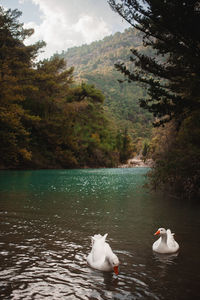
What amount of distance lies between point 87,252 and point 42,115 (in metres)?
47.3

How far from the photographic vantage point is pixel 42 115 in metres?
52.5

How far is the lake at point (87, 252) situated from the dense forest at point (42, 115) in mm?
27725

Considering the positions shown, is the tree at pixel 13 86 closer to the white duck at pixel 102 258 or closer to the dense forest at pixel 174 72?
the dense forest at pixel 174 72

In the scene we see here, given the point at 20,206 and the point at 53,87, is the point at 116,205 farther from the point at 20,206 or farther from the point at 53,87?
the point at 53,87

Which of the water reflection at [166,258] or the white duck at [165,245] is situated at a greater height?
the white duck at [165,245]

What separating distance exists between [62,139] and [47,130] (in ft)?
12.0

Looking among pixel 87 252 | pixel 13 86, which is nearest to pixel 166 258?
pixel 87 252

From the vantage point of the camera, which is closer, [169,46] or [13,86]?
[169,46]

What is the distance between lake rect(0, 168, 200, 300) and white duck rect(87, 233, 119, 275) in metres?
0.13

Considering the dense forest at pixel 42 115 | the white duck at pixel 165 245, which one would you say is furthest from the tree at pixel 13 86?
the white duck at pixel 165 245

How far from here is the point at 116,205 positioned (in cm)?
1412

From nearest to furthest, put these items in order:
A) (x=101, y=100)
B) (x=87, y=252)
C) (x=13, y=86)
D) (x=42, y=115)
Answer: (x=87, y=252) < (x=13, y=86) < (x=42, y=115) < (x=101, y=100)

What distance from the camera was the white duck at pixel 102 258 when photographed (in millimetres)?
5674

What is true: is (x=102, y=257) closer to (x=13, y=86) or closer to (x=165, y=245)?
(x=165, y=245)
